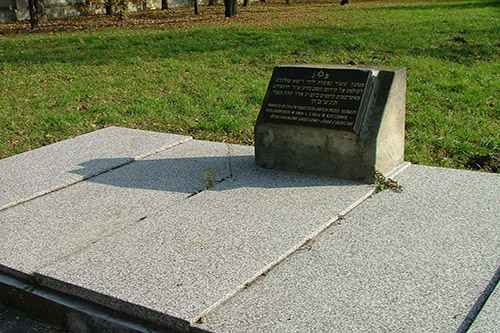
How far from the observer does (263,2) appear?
94.9 feet

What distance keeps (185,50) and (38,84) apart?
361 centimetres

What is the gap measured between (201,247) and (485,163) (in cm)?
339

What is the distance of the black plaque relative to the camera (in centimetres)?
482

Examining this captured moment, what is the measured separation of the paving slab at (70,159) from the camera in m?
5.01

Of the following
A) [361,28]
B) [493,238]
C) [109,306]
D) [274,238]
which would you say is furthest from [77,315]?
[361,28]

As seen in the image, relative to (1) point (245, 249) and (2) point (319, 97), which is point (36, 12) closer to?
(2) point (319, 97)

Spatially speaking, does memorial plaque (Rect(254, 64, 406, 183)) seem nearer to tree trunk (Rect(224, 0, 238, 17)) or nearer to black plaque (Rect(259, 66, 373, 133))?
black plaque (Rect(259, 66, 373, 133))

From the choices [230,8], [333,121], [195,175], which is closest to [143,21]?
[230,8]

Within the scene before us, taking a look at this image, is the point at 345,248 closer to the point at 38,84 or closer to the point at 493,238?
the point at 493,238

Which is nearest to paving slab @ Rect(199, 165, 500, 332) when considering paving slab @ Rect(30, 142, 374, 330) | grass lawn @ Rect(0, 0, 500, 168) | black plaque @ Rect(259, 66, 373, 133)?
paving slab @ Rect(30, 142, 374, 330)

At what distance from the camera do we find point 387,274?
3350mm

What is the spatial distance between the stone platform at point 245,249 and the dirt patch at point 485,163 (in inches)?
28.2

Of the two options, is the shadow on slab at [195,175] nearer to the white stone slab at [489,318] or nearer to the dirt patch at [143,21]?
the white stone slab at [489,318]

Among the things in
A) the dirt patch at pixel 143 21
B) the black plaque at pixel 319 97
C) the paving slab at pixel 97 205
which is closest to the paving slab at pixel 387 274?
the black plaque at pixel 319 97
